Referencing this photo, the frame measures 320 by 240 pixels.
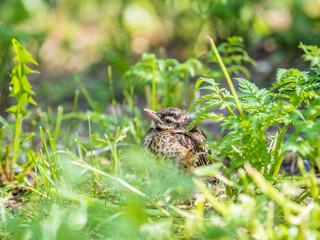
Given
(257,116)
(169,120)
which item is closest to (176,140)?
(169,120)

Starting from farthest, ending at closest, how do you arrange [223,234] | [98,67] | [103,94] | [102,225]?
[98,67] → [103,94] → [102,225] → [223,234]

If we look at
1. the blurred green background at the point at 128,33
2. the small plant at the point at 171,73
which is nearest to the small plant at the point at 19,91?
the small plant at the point at 171,73

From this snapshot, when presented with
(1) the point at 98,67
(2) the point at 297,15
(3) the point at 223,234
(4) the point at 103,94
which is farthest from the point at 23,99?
(2) the point at 297,15

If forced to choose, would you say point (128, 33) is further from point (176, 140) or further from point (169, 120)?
point (176, 140)

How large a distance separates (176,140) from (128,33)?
430 cm

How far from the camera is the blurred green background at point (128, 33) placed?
6.04m

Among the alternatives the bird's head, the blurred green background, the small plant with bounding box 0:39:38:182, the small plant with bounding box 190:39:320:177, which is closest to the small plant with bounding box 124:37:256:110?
the bird's head

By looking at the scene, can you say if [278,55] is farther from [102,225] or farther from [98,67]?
[102,225]

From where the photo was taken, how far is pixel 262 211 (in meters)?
2.04

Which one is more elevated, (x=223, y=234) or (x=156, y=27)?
(x=156, y=27)

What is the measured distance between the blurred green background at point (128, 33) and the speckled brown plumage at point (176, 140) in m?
2.17

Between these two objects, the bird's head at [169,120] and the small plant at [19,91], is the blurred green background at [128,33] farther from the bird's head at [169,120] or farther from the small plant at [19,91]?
the bird's head at [169,120]

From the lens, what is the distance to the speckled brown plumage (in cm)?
308

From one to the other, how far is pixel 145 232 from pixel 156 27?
19.5 ft
